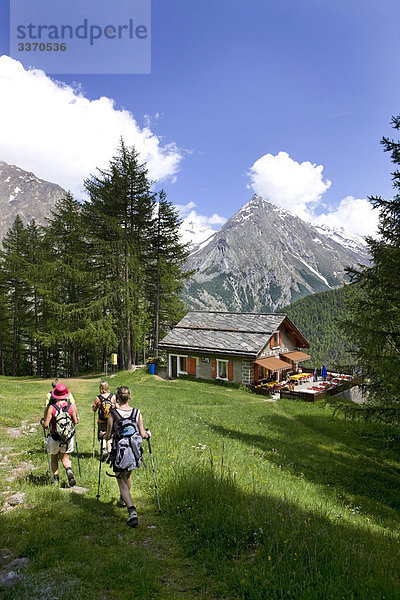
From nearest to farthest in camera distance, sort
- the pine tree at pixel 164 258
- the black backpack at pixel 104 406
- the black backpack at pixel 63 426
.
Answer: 1. the black backpack at pixel 63 426
2. the black backpack at pixel 104 406
3. the pine tree at pixel 164 258

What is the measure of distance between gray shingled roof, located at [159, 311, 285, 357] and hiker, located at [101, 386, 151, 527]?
22.4m

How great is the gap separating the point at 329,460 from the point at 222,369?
17003 mm

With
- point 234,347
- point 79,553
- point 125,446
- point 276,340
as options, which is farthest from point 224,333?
point 79,553

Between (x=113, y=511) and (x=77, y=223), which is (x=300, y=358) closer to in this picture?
(x=77, y=223)

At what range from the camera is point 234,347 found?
28.7 metres

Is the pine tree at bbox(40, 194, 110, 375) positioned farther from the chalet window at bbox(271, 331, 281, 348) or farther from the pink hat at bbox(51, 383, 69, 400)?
the pink hat at bbox(51, 383, 69, 400)

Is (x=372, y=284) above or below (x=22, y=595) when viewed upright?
above

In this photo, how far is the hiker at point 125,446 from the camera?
536cm

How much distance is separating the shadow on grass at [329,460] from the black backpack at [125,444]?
6151 mm

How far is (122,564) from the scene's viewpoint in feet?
13.7

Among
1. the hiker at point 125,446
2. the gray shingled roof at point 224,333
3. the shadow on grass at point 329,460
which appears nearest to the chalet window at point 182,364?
the gray shingled roof at point 224,333

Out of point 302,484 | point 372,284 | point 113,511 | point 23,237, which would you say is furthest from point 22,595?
point 23,237

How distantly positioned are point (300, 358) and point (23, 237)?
32.7m

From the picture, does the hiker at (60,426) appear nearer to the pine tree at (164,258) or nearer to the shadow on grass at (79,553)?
the shadow on grass at (79,553)
